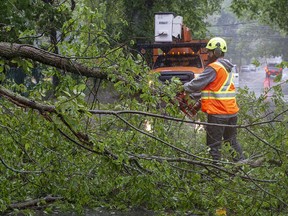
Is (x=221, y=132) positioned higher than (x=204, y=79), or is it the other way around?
(x=204, y=79)

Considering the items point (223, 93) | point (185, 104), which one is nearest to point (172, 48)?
point (223, 93)

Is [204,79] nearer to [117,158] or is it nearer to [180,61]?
[117,158]

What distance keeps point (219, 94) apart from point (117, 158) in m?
3.06

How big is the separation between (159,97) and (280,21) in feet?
80.1

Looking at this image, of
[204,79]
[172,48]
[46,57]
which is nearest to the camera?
[46,57]

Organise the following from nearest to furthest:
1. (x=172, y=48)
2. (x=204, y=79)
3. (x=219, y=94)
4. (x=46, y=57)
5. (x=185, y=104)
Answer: (x=46, y=57) → (x=185, y=104) → (x=204, y=79) → (x=219, y=94) → (x=172, y=48)

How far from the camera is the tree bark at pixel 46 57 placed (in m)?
6.84

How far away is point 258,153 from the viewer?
7805mm

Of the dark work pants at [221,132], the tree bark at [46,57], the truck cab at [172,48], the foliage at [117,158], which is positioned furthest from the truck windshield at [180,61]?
the tree bark at [46,57]

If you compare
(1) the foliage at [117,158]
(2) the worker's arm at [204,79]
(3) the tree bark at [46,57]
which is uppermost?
(3) the tree bark at [46,57]

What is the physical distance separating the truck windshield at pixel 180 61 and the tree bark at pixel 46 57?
1432 centimetres

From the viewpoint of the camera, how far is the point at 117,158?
635cm

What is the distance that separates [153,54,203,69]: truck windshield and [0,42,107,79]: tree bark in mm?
14323

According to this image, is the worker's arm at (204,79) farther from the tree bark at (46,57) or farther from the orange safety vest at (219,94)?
the tree bark at (46,57)
